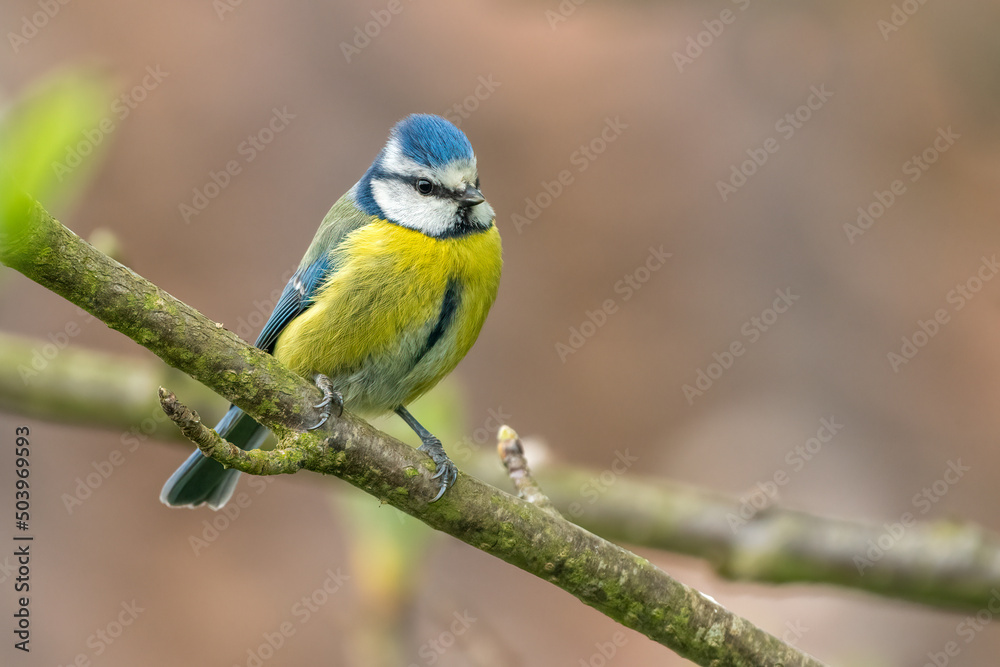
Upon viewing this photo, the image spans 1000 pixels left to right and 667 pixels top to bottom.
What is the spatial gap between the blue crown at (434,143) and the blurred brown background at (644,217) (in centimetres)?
180

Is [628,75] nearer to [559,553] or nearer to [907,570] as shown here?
[907,570]

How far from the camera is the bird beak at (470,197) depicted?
253cm

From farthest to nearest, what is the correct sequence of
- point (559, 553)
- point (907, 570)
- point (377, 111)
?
point (377, 111) → point (907, 570) → point (559, 553)

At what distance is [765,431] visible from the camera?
15.3 feet

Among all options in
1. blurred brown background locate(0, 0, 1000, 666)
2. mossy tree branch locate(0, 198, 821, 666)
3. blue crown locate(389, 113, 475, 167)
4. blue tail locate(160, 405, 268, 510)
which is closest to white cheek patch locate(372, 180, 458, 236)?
blue crown locate(389, 113, 475, 167)

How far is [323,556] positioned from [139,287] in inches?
111

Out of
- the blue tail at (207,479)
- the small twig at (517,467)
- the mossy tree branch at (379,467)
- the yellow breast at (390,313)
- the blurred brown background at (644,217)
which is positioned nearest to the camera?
the mossy tree branch at (379,467)

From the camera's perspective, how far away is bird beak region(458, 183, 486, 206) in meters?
Result: 2.53

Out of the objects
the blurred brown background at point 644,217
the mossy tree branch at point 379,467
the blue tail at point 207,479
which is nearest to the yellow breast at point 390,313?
the blue tail at point 207,479

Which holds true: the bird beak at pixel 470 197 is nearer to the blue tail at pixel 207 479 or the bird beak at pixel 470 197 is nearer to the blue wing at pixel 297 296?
the blue wing at pixel 297 296

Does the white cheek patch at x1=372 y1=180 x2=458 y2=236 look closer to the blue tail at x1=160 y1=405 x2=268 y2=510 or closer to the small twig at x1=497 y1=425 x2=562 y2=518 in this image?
the small twig at x1=497 y1=425 x2=562 y2=518

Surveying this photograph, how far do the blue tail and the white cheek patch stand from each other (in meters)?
0.77

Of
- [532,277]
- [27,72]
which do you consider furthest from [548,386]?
[27,72]

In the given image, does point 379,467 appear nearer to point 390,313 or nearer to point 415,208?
point 390,313
